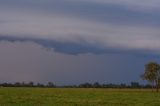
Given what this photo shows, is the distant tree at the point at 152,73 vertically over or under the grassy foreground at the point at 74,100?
over

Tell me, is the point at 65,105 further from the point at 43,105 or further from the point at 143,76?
the point at 143,76

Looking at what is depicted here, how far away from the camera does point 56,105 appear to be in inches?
1679

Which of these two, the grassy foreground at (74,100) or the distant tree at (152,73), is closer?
the grassy foreground at (74,100)

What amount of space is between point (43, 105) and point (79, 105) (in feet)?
12.0

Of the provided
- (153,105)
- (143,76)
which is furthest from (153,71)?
(153,105)

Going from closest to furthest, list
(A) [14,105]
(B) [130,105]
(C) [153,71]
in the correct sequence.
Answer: (A) [14,105], (B) [130,105], (C) [153,71]

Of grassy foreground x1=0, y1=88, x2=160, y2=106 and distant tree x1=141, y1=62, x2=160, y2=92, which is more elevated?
distant tree x1=141, y1=62, x2=160, y2=92

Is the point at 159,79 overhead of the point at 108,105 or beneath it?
overhead

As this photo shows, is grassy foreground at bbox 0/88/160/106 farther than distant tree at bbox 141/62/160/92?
No

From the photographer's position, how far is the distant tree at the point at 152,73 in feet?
479

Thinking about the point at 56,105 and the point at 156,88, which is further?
the point at 156,88

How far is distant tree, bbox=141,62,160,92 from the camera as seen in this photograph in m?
146

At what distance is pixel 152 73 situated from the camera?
146000mm

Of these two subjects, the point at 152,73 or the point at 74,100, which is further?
the point at 152,73
